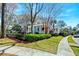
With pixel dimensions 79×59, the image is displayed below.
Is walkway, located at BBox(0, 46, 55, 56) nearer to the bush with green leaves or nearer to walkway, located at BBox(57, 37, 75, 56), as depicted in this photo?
walkway, located at BBox(57, 37, 75, 56)

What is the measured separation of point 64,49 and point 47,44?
16.2 inches

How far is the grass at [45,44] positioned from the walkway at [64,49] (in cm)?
9

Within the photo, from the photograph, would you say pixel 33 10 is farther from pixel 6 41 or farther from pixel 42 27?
pixel 6 41

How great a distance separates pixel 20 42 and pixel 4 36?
408 mm

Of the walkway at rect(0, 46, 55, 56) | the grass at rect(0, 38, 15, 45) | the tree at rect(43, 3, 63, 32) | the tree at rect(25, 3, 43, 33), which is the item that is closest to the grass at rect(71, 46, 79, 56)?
the walkway at rect(0, 46, 55, 56)

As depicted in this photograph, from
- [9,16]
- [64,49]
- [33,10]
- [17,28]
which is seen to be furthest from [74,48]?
[9,16]

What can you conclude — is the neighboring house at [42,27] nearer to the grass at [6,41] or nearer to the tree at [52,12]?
the tree at [52,12]

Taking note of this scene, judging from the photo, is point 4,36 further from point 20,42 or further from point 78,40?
point 78,40

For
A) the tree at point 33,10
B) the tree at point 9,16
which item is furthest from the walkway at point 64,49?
the tree at point 9,16

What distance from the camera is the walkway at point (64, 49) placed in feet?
15.9

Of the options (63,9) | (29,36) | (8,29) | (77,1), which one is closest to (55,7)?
(63,9)

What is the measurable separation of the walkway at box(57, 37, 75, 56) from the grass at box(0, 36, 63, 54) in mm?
89

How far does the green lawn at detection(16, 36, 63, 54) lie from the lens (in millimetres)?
4949

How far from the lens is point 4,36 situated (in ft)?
16.7
